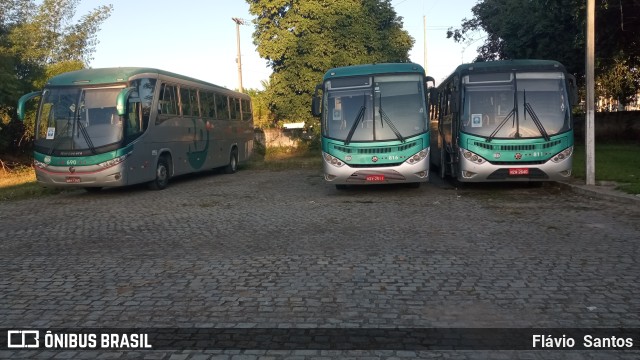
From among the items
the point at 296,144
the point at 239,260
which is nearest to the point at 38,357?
the point at 239,260

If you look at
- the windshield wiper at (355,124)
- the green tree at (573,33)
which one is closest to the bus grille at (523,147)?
the windshield wiper at (355,124)

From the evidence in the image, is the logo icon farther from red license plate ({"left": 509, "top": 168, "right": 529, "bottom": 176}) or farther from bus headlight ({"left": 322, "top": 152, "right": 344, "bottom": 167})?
red license plate ({"left": 509, "top": 168, "right": 529, "bottom": 176})

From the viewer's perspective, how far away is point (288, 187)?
15844 millimetres

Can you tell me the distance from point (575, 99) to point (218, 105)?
1248cm

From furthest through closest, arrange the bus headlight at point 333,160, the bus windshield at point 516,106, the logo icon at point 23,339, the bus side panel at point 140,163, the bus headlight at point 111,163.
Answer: the bus side panel at point 140,163 < the bus headlight at point 111,163 < the bus headlight at point 333,160 < the bus windshield at point 516,106 < the logo icon at point 23,339

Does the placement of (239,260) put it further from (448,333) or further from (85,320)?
(448,333)

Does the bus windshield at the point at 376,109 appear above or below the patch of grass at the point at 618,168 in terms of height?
above

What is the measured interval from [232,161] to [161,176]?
6.27 meters

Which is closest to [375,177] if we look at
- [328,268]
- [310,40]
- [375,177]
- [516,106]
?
[375,177]

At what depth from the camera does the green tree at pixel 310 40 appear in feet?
97.9

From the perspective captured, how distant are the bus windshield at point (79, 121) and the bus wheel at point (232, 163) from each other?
815cm

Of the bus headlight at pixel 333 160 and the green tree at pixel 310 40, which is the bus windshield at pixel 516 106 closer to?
the bus headlight at pixel 333 160

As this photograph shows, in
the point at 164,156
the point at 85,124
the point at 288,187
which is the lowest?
the point at 288,187

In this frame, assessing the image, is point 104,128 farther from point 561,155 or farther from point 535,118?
point 561,155
